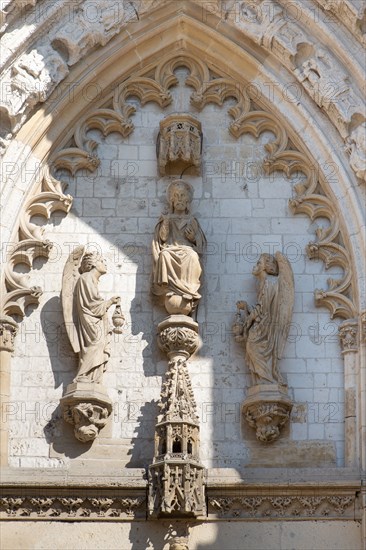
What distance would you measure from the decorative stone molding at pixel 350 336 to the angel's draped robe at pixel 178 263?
Result: 4.56ft

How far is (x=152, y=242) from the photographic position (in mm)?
14773

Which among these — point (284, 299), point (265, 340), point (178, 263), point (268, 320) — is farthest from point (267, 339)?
point (178, 263)

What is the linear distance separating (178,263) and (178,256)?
0.07 meters

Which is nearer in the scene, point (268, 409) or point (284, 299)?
point (268, 409)

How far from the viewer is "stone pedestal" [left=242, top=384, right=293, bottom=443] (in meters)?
14.0

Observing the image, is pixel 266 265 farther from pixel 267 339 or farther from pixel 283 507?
pixel 283 507

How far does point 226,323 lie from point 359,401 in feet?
4.81

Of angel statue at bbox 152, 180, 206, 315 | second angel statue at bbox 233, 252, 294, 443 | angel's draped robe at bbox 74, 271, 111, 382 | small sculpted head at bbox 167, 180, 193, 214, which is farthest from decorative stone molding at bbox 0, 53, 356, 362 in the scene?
angel statue at bbox 152, 180, 206, 315

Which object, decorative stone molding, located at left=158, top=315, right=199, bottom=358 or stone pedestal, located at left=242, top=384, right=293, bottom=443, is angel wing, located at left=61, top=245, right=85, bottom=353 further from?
stone pedestal, located at left=242, top=384, right=293, bottom=443

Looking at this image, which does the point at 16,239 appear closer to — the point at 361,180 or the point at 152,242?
the point at 152,242

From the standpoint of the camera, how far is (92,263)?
14.6 m

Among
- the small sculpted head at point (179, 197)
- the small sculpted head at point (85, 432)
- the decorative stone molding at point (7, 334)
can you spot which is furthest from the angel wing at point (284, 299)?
the decorative stone molding at point (7, 334)

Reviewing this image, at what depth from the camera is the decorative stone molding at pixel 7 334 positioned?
14.3 meters

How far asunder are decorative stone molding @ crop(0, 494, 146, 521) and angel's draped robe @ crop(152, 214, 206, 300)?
2000 millimetres
